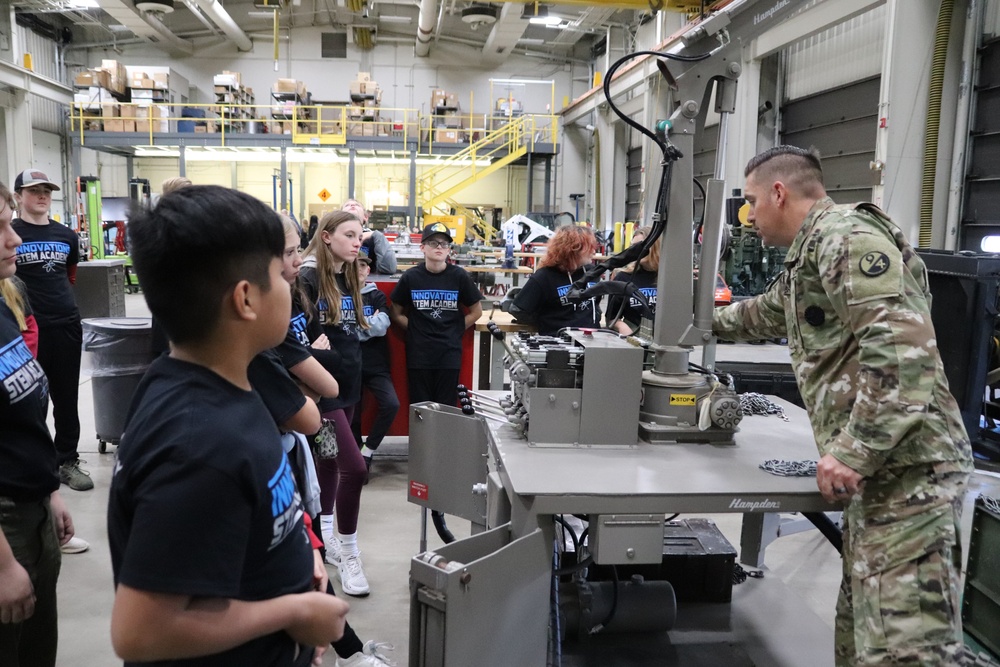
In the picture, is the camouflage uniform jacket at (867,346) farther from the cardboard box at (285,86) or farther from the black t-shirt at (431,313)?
the cardboard box at (285,86)

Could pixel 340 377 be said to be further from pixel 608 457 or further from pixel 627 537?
pixel 627 537

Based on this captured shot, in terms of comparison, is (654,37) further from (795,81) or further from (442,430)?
(442,430)

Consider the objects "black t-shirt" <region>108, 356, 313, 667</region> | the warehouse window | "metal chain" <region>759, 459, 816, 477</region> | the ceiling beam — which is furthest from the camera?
the warehouse window

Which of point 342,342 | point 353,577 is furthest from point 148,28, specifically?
point 353,577

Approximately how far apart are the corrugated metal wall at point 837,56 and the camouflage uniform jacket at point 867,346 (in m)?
7.82

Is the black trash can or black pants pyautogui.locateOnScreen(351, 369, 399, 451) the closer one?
black pants pyautogui.locateOnScreen(351, 369, 399, 451)

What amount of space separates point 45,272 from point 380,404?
1.89 metres

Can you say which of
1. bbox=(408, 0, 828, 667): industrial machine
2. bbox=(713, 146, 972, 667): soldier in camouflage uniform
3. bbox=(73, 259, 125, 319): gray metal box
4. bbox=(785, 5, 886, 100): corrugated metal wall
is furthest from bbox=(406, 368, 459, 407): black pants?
bbox=(785, 5, 886, 100): corrugated metal wall

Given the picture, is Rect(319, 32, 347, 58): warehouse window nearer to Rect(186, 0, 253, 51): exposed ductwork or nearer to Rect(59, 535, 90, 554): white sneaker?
Rect(186, 0, 253, 51): exposed ductwork

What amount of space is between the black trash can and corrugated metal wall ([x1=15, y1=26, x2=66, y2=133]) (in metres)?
14.4

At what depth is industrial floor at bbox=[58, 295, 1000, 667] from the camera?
2516mm

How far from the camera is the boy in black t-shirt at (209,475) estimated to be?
2.79ft

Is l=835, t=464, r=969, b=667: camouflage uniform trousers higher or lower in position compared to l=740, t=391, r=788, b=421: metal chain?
lower

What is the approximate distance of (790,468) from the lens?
6.49ft
